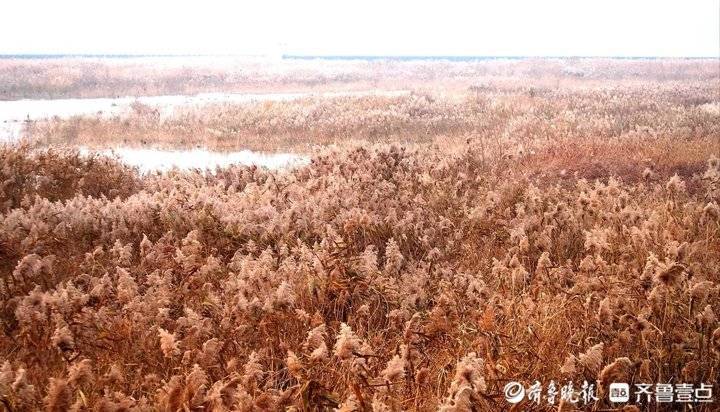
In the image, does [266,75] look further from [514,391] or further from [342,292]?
[514,391]

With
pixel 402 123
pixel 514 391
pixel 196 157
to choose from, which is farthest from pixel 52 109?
pixel 514 391

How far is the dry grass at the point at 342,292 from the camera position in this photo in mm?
3336

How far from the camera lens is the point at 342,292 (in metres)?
4.90

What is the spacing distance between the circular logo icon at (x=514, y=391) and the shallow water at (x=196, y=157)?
1128cm

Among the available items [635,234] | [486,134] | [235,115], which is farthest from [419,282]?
[235,115]

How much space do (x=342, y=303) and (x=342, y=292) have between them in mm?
87

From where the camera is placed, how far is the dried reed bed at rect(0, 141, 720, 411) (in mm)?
3264

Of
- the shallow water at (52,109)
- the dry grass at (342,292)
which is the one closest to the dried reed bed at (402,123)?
the shallow water at (52,109)

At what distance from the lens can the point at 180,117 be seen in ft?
74.7

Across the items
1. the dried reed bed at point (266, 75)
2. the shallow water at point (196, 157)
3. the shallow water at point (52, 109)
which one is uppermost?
the dried reed bed at point (266, 75)

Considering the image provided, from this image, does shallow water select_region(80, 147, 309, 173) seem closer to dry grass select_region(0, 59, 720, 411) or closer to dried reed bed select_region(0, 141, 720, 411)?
dry grass select_region(0, 59, 720, 411)

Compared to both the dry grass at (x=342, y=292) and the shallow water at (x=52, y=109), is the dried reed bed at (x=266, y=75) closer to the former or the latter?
the shallow water at (x=52, y=109)

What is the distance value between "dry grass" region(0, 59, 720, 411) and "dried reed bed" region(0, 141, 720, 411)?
0.07 ft

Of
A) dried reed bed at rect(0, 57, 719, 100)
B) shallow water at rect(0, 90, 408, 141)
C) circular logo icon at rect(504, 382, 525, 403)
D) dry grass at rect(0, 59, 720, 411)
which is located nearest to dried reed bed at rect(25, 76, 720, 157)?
shallow water at rect(0, 90, 408, 141)
